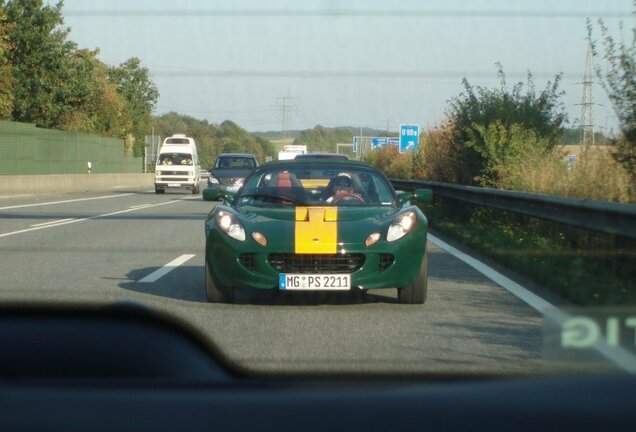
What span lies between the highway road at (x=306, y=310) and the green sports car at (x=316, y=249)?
8.8 inches

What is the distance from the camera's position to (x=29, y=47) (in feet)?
187

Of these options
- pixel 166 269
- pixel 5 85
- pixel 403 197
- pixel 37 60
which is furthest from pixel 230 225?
pixel 37 60

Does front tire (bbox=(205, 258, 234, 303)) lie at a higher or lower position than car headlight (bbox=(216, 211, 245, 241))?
lower

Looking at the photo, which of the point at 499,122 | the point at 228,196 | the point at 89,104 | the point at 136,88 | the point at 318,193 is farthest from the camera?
the point at 136,88

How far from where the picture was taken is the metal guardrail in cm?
973

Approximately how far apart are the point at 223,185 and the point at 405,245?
1102 inches

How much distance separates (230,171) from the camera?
3759 cm

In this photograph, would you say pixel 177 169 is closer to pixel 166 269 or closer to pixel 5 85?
pixel 5 85

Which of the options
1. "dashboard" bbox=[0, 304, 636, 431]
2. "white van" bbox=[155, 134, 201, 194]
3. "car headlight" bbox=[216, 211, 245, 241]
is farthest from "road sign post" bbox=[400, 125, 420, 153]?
"dashboard" bbox=[0, 304, 636, 431]

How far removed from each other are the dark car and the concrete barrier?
713 centimetres

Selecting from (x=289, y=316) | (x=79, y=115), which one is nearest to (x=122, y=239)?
(x=289, y=316)

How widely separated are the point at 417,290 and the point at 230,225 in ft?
5.77

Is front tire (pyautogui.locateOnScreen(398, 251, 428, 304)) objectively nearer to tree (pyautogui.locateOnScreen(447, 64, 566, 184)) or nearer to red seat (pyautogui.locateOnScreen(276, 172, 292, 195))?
red seat (pyautogui.locateOnScreen(276, 172, 292, 195))

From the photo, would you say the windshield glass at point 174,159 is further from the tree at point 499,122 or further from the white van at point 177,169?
the tree at point 499,122
